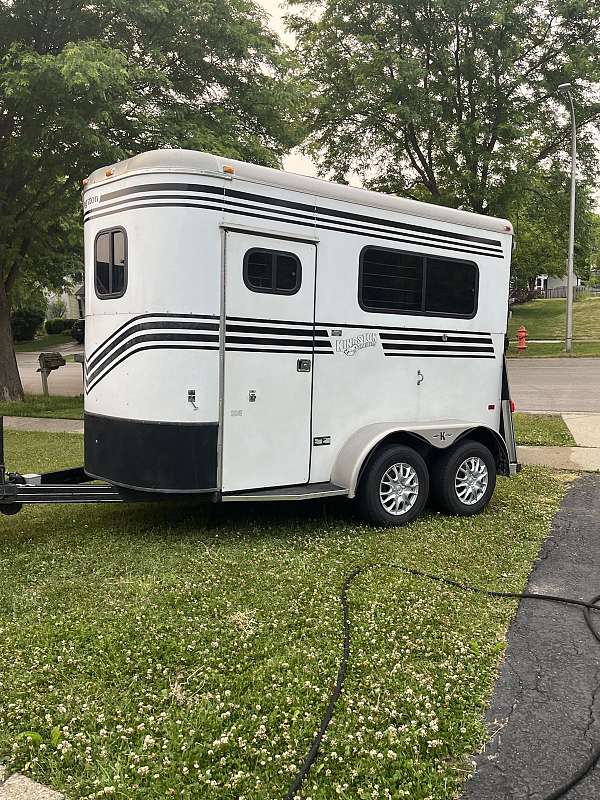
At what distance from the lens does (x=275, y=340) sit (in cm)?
559

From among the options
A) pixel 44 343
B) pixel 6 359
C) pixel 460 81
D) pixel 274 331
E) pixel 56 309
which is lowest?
pixel 6 359

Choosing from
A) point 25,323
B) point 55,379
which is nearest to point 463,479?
point 55,379

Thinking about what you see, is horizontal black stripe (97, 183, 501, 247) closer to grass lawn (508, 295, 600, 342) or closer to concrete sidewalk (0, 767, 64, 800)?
concrete sidewalk (0, 767, 64, 800)

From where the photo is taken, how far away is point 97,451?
568cm

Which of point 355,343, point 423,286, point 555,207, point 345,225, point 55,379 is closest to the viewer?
point 345,225

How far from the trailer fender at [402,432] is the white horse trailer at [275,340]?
0.02 metres

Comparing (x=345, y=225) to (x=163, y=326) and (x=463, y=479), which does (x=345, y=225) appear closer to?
(x=163, y=326)

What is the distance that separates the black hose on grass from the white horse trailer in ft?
3.36

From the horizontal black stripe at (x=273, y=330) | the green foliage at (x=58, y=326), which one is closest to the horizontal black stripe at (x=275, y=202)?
the horizontal black stripe at (x=273, y=330)

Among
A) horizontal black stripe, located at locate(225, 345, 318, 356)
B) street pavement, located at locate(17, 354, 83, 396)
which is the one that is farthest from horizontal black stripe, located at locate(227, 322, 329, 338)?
street pavement, located at locate(17, 354, 83, 396)

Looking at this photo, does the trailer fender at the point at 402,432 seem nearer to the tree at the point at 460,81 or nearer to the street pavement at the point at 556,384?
the street pavement at the point at 556,384

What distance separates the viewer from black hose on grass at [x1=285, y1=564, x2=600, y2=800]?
279cm

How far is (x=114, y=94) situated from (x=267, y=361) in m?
8.82

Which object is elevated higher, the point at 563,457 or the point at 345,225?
the point at 345,225
